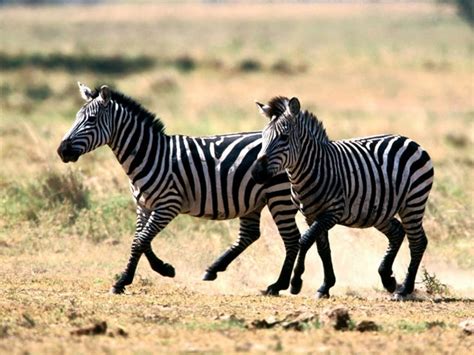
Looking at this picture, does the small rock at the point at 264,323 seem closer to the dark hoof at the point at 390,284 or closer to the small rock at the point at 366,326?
the small rock at the point at 366,326

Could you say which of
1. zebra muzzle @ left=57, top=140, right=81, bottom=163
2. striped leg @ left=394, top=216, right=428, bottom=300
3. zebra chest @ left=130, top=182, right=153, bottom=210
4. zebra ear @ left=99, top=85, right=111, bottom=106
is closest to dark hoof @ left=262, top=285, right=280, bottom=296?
striped leg @ left=394, top=216, right=428, bottom=300

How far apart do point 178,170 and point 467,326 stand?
12.5ft

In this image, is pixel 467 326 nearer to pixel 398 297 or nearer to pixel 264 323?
pixel 264 323

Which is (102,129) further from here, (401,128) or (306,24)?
(306,24)

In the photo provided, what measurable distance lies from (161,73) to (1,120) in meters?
18.2

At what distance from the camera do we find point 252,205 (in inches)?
479

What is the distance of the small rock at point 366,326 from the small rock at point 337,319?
9 cm

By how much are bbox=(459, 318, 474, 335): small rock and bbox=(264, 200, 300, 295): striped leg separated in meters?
2.87

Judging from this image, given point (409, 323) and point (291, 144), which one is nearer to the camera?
point (409, 323)

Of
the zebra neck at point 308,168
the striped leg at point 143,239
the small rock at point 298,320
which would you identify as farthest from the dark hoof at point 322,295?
the small rock at point 298,320

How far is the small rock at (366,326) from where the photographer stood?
9094 mm

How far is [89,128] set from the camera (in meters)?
11.9

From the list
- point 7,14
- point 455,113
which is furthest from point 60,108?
point 7,14

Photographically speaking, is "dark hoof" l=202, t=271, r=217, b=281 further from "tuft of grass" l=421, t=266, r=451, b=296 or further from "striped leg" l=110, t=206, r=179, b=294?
"tuft of grass" l=421, t=266, r=451, b=296
